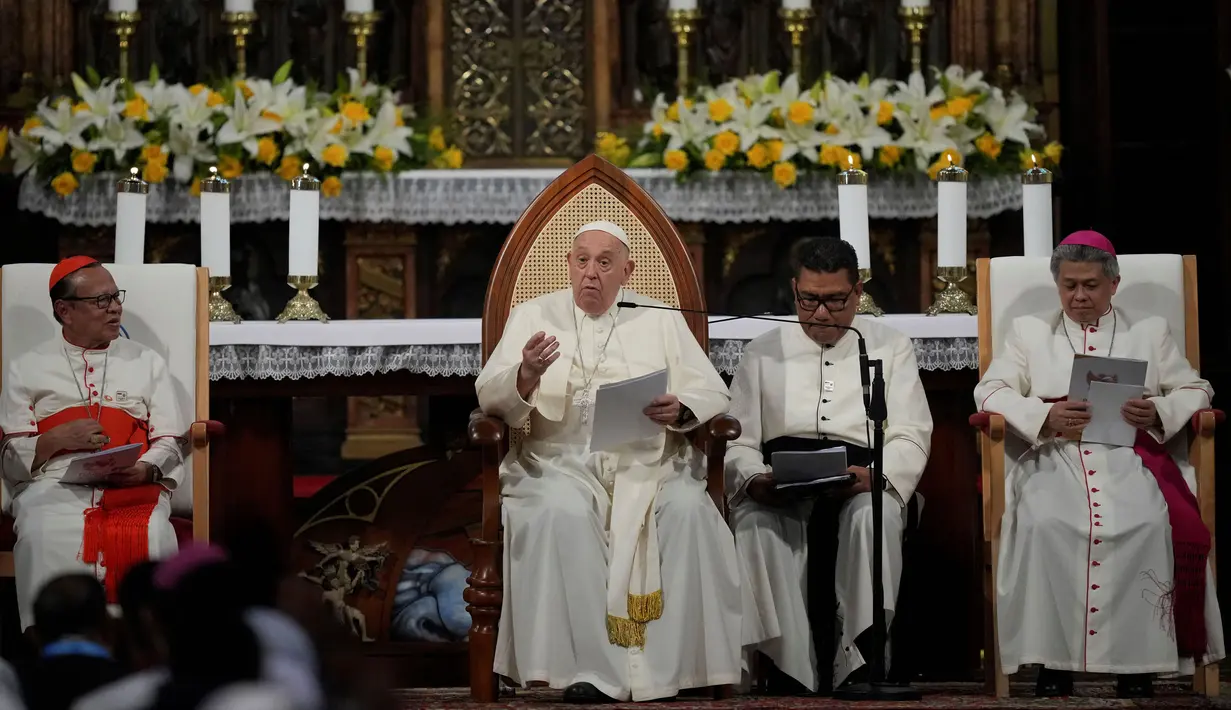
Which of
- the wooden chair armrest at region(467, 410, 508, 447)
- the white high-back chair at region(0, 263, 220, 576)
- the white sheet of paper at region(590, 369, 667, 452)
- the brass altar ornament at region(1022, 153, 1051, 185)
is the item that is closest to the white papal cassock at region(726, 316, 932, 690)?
the white sheet of paper at region(590, 369, 667, 452)

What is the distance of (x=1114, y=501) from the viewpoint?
5.41 meters

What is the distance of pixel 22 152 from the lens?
7.89 metres

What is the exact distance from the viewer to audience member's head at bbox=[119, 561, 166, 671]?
8.64 ft

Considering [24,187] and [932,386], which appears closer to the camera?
[932,386]

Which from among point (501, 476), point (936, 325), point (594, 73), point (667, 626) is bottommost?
point (667, 626)

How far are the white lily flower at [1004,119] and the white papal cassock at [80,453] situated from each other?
3.81 meters

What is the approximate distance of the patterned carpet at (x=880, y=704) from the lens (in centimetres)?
497

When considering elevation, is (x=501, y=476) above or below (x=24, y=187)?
below

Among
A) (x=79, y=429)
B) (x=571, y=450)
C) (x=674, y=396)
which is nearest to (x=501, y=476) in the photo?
(x=571, y=450)

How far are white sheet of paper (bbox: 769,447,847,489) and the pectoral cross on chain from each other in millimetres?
628

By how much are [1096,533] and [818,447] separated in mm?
826

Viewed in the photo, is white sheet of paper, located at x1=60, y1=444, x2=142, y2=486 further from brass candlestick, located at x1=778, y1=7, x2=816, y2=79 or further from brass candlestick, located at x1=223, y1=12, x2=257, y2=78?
brass candlestick, located at x1=778, y1=7, x2=816, y2=79

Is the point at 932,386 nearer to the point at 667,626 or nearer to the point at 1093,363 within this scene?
the point at 1093,363

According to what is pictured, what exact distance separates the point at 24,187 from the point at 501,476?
11.5 ft
